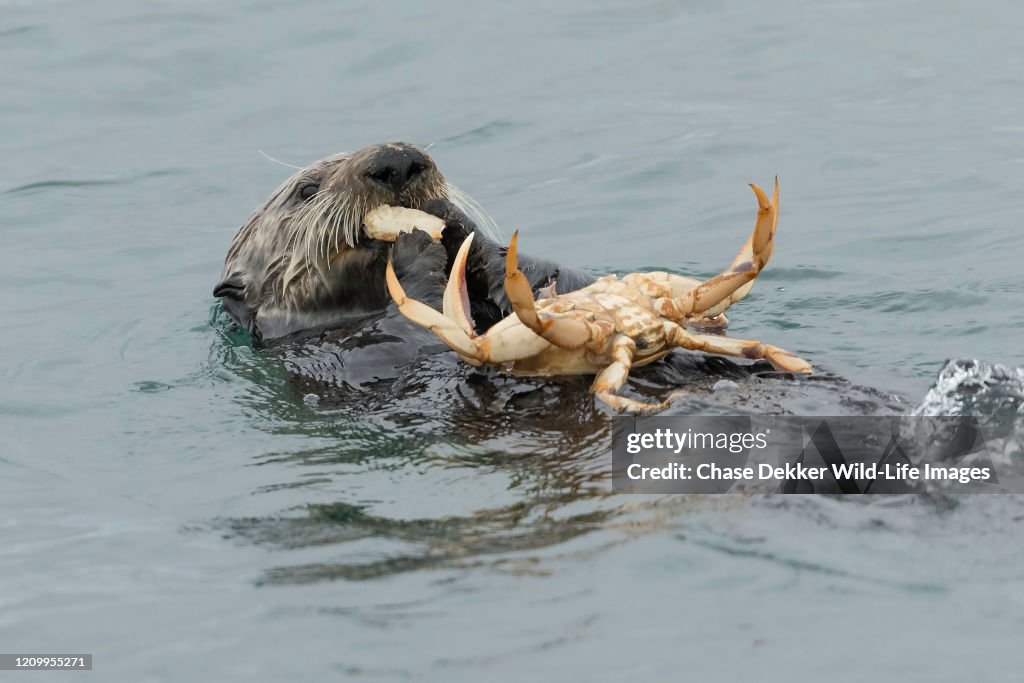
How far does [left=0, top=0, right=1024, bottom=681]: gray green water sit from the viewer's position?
349 centimetres

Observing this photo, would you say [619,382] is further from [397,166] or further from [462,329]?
[397,166]

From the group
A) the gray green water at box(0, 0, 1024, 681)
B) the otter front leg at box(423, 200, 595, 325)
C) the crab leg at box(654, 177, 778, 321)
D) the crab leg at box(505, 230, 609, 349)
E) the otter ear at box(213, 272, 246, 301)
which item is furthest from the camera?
the otter ear at box(213, 272, 246, 301)

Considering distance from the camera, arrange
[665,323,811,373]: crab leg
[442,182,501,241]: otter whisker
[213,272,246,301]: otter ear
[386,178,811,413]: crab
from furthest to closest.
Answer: [213,272,246,301]: otter ear
[442,182,501,241]: otter whisker
[665,323,811,373]: crab leg
[386,178,811,413]: crab

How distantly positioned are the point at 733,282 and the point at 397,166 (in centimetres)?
164

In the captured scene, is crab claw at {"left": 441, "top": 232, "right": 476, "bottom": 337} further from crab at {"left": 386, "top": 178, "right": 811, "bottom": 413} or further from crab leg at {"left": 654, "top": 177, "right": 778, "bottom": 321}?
crab leg at {"left": 654, "top": 177, "right": 778, "bottom": 321}

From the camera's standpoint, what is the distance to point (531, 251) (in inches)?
319

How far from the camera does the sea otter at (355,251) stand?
18.2 feet

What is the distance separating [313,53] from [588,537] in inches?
322

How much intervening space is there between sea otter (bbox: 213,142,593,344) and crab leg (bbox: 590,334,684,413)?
3.30 feet

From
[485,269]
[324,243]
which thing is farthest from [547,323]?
[324,243]

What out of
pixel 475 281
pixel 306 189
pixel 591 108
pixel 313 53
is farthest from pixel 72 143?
pixel 475 281

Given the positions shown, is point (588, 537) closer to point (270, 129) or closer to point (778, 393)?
point (778, 393)

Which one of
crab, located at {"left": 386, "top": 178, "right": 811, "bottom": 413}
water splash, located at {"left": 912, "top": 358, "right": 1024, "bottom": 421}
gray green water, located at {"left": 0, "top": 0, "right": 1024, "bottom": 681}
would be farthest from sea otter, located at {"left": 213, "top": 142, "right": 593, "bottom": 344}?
water splash, located at {"left": 912, "top": 358, "right": 1024, "bottom": 421}

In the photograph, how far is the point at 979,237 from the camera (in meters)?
7.63
